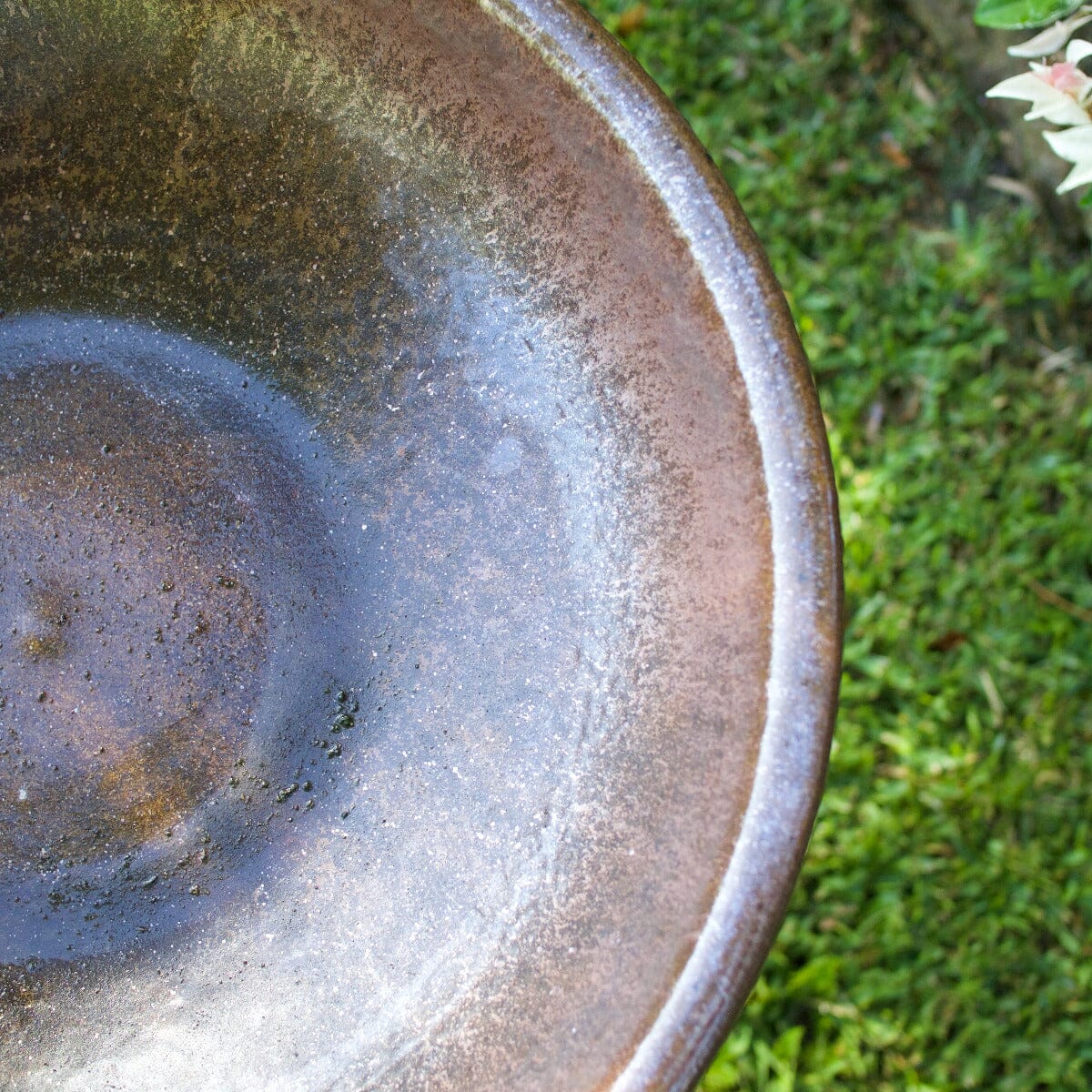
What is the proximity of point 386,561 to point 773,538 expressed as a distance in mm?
592

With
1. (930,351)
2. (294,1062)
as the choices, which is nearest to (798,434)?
(294,1062)

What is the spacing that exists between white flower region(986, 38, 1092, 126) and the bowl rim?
359 millimetres

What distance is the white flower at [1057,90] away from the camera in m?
1.18

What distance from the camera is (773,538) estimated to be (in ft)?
3.59

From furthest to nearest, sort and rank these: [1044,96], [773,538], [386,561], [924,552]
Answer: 1. [924,552]
2. [386,561]
3. [1044,96]
4. [773,538]

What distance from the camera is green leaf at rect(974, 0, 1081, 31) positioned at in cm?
126

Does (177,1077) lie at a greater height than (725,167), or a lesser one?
lesser

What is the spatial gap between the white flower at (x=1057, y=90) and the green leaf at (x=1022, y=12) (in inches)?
3.7

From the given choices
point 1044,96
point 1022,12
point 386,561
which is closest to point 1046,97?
point 1044,96

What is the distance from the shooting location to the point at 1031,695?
2.00 m

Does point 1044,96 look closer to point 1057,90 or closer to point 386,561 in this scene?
point 1057,90

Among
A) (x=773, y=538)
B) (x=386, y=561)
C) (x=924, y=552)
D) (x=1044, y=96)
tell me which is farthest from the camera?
(x=924, y=552)

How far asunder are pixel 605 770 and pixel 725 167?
1356mm

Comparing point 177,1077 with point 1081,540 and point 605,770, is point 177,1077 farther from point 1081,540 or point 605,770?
point 1081,540
